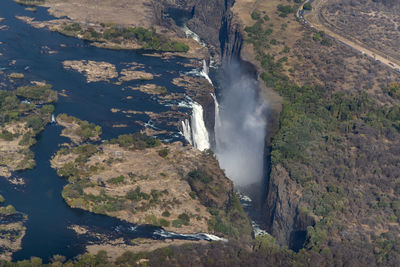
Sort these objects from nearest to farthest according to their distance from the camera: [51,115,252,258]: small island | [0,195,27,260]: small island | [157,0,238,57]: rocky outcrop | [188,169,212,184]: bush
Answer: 1. [0,195,27,260]: small island
2. [51,115,252,258]: small island
3. [188,169,212,184]: bush
4. [157,0,238,57]: rocky outcrop

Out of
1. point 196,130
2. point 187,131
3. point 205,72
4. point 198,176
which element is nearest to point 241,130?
point 196,130

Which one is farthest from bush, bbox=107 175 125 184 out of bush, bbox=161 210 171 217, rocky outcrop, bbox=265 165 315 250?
rocky outcrop, bbox=265 165 315 250

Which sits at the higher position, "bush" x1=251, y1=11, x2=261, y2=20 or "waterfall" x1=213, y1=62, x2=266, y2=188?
"bush" x1=251, y1=11, x2=261, y2=20

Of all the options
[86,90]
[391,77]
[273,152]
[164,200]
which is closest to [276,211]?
[273,152]

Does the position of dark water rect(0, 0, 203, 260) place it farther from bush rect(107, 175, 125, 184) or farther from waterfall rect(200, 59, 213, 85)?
bush rect(107, 175, 125, 184)

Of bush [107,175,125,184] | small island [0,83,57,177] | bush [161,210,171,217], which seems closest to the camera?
bush [161,210,171,217]

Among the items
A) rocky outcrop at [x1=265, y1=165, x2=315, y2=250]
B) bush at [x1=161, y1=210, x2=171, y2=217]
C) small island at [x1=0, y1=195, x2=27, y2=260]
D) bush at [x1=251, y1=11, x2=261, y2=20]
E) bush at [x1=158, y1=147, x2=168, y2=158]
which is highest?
bush at [x1=251, y1=11, x2=261, y2=20]
